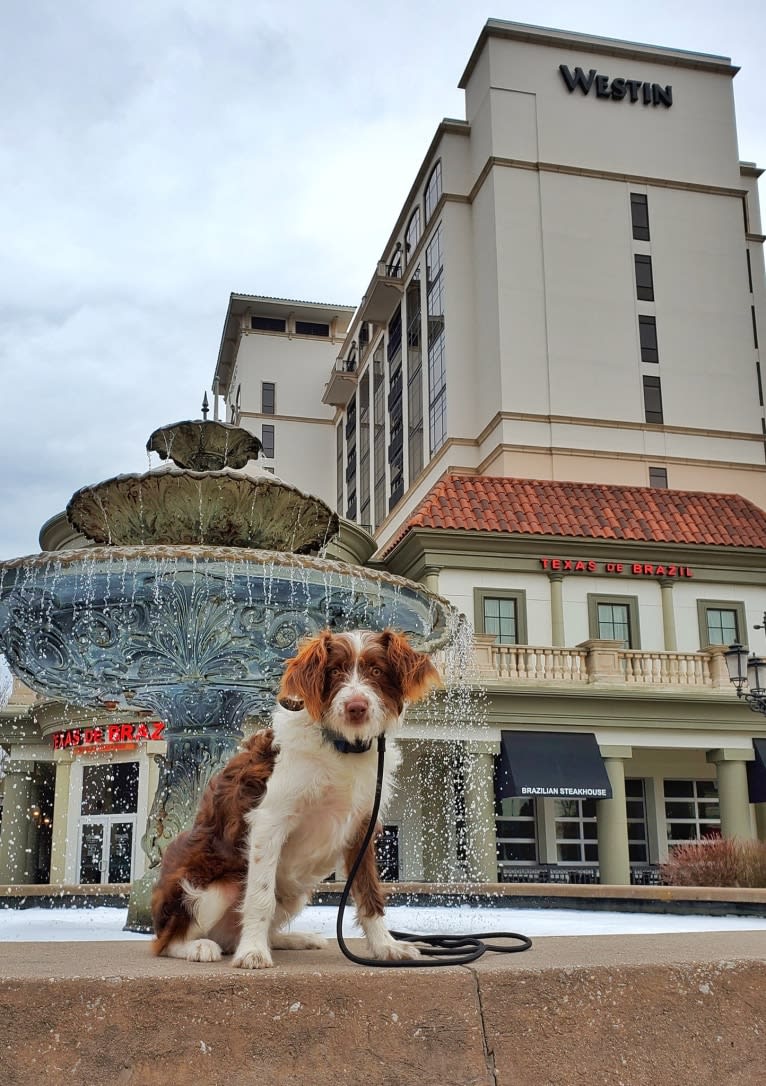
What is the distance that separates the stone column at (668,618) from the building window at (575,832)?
471cm

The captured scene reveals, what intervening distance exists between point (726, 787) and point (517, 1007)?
25.3 meters

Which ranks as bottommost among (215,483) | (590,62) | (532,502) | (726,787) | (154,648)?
(726,787)

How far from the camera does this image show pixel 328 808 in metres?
3.24

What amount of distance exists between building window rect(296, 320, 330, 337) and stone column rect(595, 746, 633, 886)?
4645cm

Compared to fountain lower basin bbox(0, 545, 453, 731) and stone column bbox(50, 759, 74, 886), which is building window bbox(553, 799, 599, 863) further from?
fountain lower basin bbox(0, 545, 453, 731)

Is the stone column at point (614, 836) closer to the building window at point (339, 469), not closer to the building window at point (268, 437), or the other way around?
the building window at point (339, 469)

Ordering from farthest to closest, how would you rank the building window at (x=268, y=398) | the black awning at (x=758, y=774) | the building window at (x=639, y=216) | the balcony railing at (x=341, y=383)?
the building window at (x=268, y=398)
the balcony railing at (x=341, y=383)
the building window at (x=639, y=216)
the black awning at (x=758, y=774)

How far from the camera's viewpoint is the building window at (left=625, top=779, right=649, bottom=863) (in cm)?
2806

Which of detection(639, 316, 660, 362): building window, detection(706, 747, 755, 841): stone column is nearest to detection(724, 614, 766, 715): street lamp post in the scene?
detection(706, 747, 755, 841): stone column

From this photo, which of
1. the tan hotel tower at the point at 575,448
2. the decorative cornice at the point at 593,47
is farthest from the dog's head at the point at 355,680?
the decorative cornice at the point at 593,47

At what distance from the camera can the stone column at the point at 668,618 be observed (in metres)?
28.2

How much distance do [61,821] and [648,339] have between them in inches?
1009

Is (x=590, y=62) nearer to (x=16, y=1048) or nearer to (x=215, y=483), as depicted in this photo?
(x=215, y=483)

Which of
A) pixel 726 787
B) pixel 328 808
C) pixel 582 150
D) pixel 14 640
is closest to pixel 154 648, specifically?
pixel 14 640
